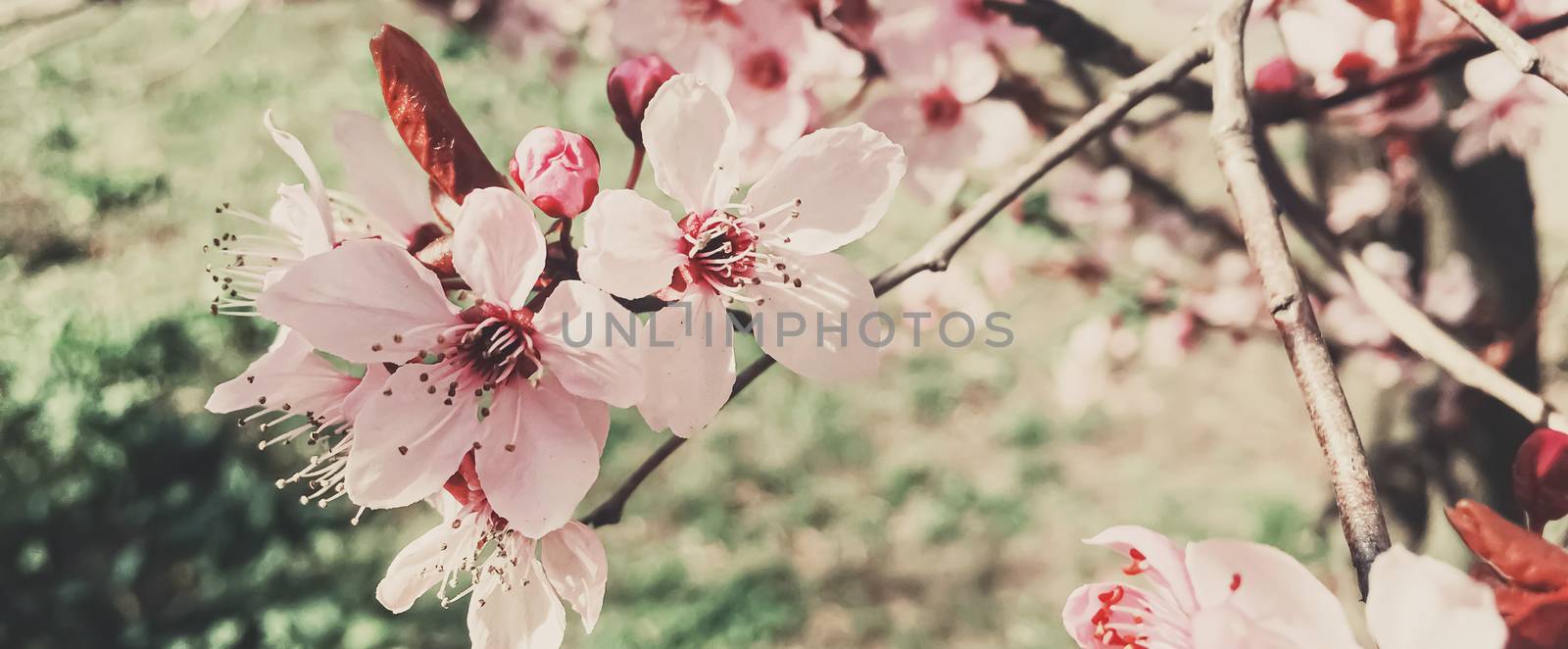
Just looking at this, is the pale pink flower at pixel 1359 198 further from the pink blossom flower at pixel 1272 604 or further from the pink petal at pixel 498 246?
the pink petal at pixel 498 246

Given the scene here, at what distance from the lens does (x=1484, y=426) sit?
6.27ft

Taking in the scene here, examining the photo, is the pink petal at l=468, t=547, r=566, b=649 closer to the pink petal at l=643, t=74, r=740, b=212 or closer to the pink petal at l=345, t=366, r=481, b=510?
the pink petal at l=345, t=366, r=481, b=510

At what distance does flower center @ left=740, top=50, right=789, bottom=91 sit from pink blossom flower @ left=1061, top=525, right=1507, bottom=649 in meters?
0.81

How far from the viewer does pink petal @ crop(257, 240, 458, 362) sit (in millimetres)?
719

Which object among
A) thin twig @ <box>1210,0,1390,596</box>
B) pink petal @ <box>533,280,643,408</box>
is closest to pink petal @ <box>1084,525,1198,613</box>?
thin twig @ <box>1210,0,1390,596</box>

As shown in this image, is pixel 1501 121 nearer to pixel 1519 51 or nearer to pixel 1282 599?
pixel 1519 51

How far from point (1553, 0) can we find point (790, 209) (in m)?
1.27

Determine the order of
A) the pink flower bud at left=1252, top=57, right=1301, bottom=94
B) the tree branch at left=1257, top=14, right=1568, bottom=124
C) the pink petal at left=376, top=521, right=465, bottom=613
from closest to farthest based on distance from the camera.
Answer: the pink petal at left=376, top=521, right=465, bottom=613 < the tree branch at left=1257, top=14, right=1568, bottom=124 < the pink flower bud at left=1252, top=57, right=1301, bottom=94

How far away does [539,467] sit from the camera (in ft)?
2.52

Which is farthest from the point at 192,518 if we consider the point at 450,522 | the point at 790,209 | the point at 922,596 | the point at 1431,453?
the point at 1431,453

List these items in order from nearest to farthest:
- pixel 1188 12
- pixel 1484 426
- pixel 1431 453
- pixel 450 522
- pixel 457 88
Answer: pixel 450 522 < pixel 1188 12 < pixel 1484 426 < pixel 1431 453 < pixel 457 88

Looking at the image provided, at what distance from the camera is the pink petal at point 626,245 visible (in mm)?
726

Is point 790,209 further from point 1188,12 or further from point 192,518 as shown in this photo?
point 192,518

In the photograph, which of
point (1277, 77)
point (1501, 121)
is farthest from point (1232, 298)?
point (1277, 77)
